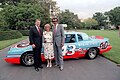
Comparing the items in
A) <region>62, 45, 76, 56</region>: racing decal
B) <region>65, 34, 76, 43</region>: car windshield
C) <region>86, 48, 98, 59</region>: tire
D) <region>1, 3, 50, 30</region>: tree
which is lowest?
<region>86, 48, 98, 59</region>: tire

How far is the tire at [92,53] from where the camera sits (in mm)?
8770

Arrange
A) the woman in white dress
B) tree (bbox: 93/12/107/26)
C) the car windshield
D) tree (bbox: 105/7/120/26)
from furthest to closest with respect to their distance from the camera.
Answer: tree (bbox: 93/12/107/26) < tree (bbox: 105/7/120/26) < the car windshield < the woman in white dress

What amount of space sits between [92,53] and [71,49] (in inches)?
47.8

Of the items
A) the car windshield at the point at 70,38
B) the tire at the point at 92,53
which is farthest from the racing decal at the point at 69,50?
the tire at the point at 92,53

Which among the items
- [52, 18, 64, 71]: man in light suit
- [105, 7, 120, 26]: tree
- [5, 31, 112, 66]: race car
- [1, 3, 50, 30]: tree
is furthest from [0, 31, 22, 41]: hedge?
[105, 7, 120, 26]: tree

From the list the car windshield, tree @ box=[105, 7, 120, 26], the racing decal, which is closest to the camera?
the racing decal

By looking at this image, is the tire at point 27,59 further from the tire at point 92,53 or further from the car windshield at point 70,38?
the tire at point 92,53

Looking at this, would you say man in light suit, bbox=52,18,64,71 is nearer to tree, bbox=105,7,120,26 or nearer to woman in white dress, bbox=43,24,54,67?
woman in white dress, bbox=43,24,54,67

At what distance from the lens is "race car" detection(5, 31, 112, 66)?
7.65 metres

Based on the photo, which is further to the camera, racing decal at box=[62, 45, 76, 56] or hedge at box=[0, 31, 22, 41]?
hedge at box=[0, 31, 22, 41]

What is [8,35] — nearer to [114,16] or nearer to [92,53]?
[92,53]

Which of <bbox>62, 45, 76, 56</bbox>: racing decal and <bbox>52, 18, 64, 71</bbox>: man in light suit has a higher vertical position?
<bbox>52, 18, 64, 71</bbox>: man in light suit

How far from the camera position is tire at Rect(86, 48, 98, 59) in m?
8.77

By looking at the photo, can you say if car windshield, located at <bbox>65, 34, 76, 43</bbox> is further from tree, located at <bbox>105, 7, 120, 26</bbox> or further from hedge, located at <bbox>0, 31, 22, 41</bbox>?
tree, located at <bbox>105, 7, 120, 26</bbox>
